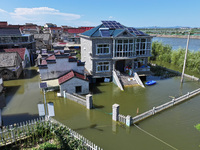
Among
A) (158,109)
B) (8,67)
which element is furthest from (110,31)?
(8,67)

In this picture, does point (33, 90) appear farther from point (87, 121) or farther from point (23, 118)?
point (87, 121)

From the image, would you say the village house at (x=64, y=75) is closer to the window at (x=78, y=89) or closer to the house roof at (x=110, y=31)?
the window at (x=78, y=89)

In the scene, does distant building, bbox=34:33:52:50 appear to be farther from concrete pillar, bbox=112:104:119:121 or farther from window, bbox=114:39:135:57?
concrete pillar, bbox=112:104:119:121

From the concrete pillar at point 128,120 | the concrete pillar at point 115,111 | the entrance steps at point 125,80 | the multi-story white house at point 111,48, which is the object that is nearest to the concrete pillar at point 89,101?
the concrete pillar at point 115,111

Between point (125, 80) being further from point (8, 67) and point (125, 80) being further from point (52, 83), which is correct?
point (8, 67)

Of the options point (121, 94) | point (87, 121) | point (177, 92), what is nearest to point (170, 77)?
point (177, 92)

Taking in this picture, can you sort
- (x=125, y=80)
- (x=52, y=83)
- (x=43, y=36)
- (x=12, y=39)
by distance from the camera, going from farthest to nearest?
(x=43, y=36), (x=12, y=39), (x=125, y=80), (x=52, y=83)
